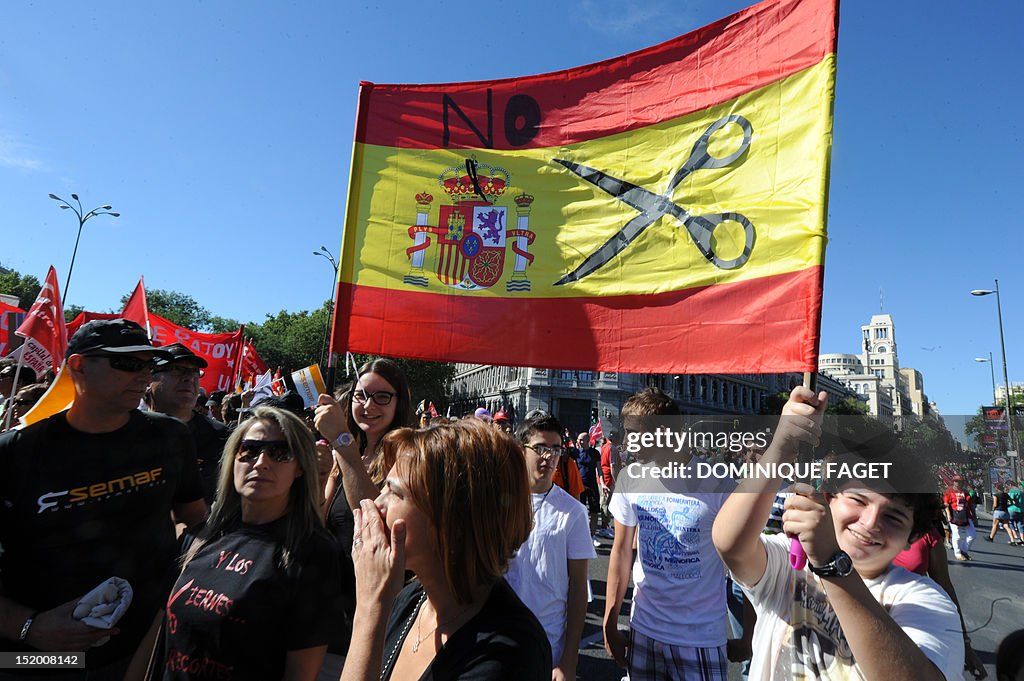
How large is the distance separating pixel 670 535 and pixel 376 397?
5.86ft

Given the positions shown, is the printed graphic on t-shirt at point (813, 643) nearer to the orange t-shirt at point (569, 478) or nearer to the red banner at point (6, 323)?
the orange t-shirt at point (569, 478)

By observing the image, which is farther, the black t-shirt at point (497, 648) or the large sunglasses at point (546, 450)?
the large sunglasses at point (546, 450)

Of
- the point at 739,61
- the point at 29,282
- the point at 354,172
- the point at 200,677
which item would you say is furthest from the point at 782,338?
the point at 29,282

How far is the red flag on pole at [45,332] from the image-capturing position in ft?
18.2

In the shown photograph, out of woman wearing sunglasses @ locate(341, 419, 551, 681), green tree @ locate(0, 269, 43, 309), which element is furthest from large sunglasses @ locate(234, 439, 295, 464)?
green tree @ locate(0, 269, 43, 309)

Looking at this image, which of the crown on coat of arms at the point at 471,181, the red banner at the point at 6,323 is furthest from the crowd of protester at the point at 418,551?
the red banner at the point at 6,323

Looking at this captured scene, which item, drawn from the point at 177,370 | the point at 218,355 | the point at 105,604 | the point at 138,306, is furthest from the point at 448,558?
the point at 218,355

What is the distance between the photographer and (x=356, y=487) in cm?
279

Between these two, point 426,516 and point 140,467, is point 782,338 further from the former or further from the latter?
point 140,467

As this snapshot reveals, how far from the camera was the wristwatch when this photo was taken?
1.28 m

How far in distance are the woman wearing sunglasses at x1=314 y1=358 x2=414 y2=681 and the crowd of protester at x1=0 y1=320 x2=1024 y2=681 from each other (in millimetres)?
14

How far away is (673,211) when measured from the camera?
3342mm

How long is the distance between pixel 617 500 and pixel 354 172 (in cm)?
294

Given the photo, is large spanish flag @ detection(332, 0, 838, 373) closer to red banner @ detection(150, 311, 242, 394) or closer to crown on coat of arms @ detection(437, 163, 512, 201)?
crown on coat of arms @ detection(437, 163, 512, 201)
